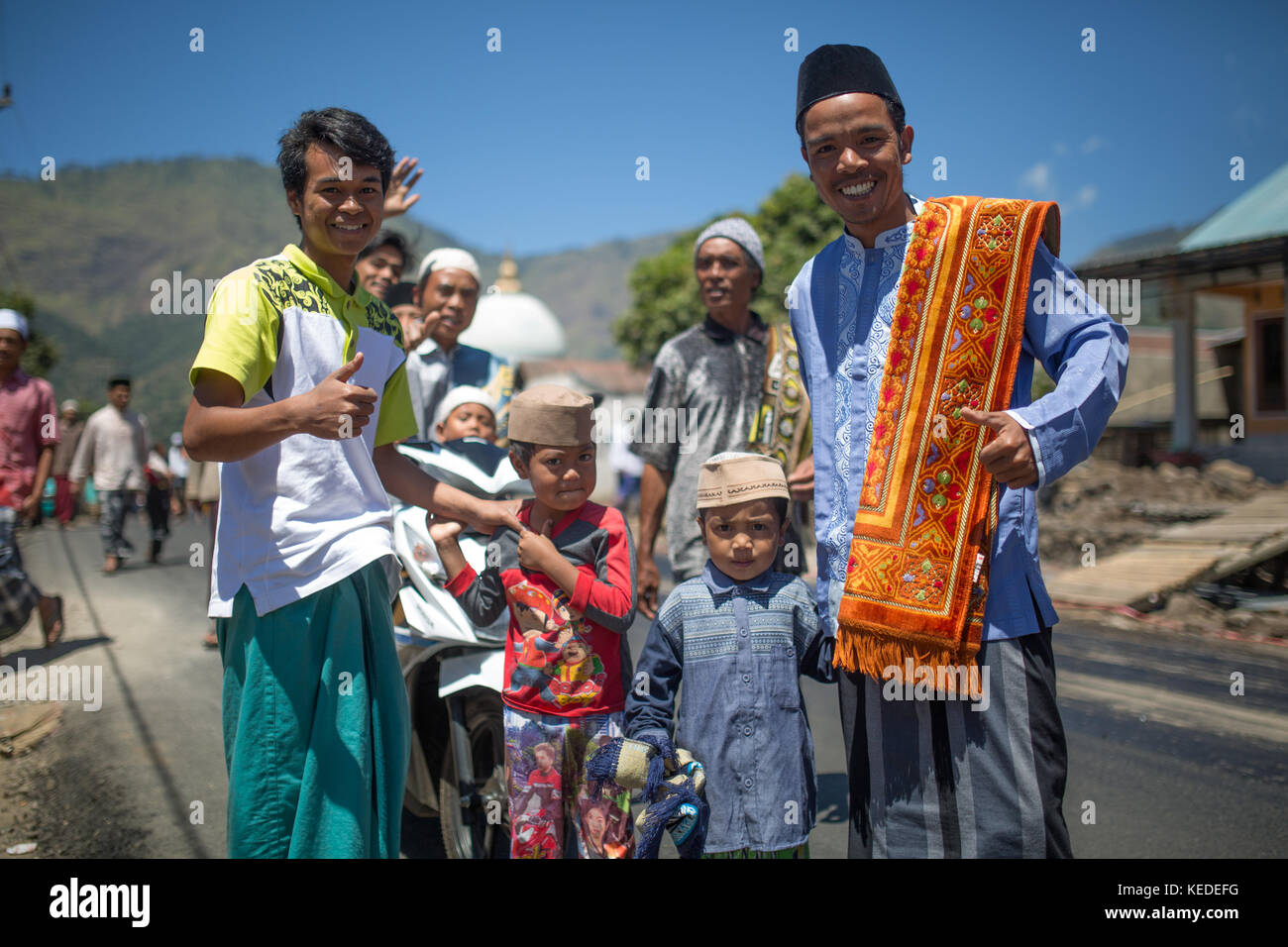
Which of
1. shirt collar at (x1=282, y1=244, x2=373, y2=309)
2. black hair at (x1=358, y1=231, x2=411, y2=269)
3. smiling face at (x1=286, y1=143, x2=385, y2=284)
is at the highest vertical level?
black hair at (x1=358, y1=231, x2=411, y2=269)

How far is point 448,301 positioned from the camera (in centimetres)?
423

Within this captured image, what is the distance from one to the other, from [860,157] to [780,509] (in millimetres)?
994

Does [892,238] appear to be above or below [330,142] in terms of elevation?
below

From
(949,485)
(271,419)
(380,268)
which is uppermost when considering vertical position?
(380,268)

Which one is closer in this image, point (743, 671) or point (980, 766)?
point (980, 766)

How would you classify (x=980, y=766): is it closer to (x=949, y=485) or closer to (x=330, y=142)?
(x=949, y=485)

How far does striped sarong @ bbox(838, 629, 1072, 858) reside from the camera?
2.04 m

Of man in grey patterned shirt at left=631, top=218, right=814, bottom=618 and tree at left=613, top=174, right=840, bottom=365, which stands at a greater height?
tree at left=613, top=174, right=840, bottom=365

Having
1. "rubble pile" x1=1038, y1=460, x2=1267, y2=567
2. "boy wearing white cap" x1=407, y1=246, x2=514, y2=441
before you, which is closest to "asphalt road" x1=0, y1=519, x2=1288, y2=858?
"boy wearing white cap" x1=407, y1=246, x2=514, y2=441

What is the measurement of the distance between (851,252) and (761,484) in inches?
26.1

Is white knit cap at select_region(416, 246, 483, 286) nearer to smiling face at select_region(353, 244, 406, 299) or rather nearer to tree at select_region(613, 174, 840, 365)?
smiling face at select_region(353, 244, 406, 299)

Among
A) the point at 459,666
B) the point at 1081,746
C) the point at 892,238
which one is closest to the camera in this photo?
the point at 892,238

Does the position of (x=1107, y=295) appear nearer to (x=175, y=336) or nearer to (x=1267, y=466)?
(x=1267, y=466)

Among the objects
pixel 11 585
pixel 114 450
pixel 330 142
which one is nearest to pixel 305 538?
pixel 330 142
